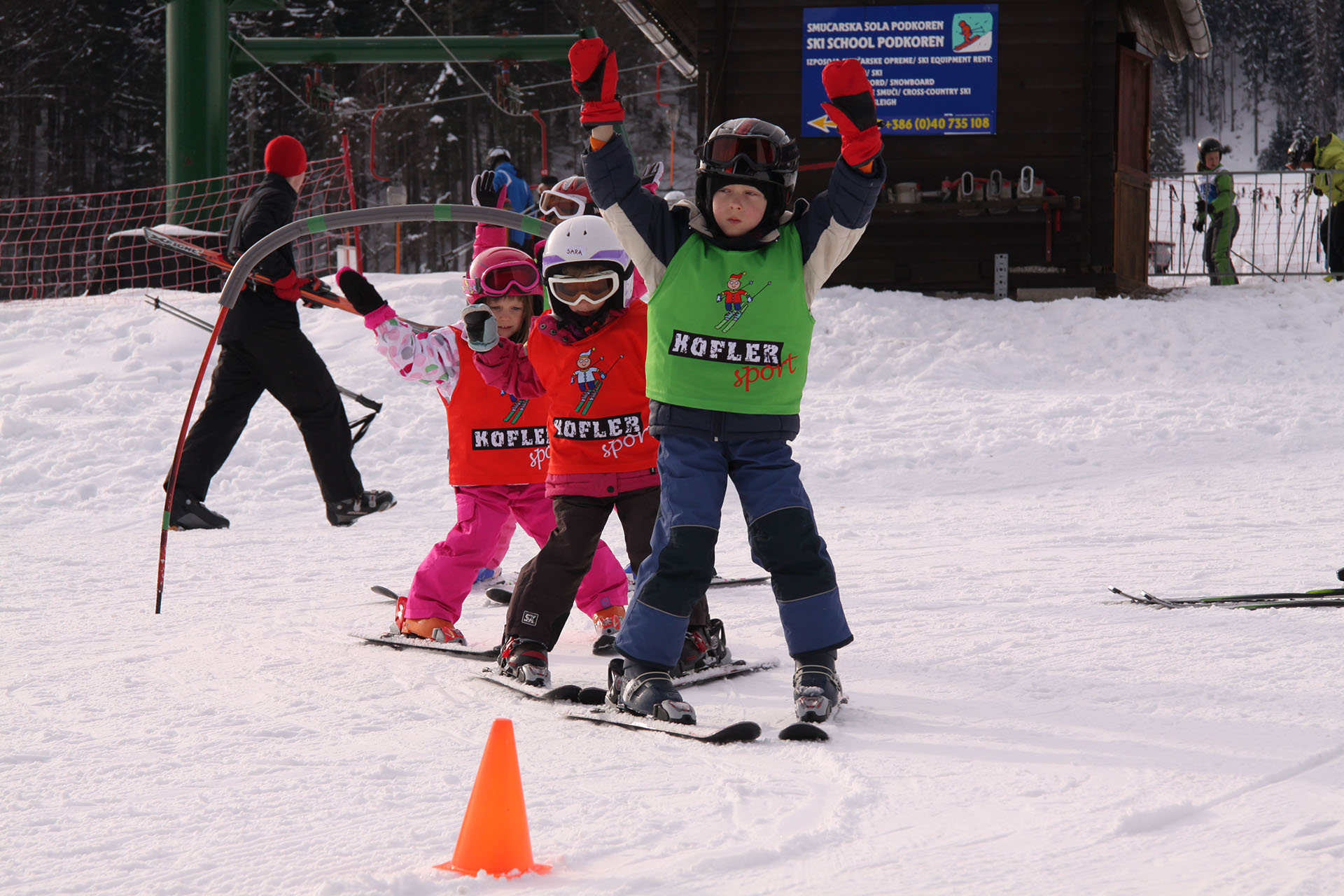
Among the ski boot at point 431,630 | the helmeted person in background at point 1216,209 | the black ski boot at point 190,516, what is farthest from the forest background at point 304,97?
the ski boot at point 431,630

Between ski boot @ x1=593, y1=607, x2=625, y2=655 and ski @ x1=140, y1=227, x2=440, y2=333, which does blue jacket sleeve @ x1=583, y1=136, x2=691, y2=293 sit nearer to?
ski boot @ x1=593, y1=607, x2=625, y2=655

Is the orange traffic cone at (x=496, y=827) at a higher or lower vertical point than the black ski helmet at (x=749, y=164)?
lower

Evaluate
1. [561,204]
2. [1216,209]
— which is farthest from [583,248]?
[1216,209]

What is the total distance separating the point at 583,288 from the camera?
12.3 ft

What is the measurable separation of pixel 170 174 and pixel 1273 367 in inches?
471

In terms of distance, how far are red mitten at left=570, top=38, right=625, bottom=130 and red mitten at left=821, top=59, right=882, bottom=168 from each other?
0.54 metres

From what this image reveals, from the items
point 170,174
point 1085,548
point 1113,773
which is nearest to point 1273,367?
point 1085,548

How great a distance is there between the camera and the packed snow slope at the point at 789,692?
2.21 meters

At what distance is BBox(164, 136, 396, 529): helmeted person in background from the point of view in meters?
6.15

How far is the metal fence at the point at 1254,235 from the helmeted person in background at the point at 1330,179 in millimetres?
100

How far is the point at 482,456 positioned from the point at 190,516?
2.85m

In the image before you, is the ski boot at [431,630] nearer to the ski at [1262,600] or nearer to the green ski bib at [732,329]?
the green ski bib at [732,329]

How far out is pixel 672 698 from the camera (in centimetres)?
317

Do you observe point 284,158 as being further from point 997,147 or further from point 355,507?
point 997,147
